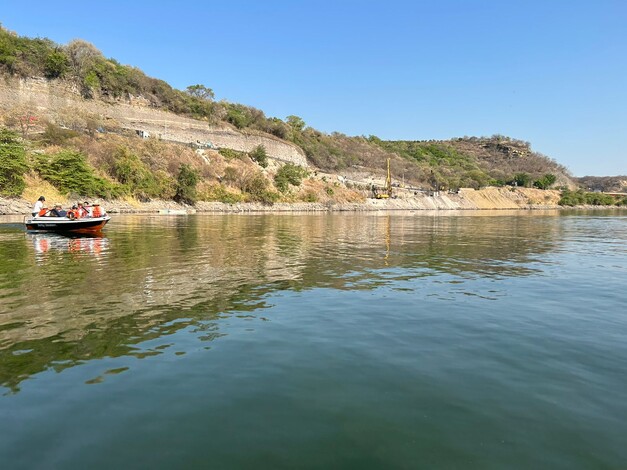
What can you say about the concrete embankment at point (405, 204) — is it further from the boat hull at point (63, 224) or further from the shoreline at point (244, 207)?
the boat hull at point (63, 224)

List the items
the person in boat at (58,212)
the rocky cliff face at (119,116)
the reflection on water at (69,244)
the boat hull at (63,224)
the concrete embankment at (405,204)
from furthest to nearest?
the rocky cliff face at (119,116) < the concrete embankment at (405,204) < the person in boat at (58,212) < the boat hull at (63,224) < the reflection on water at (69,244)

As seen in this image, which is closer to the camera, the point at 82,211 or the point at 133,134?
the point at 82,211

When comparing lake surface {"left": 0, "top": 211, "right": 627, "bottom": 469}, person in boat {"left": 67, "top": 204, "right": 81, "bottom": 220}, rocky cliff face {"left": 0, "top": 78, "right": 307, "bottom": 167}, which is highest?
rocky cliff face {"left": 0, "top": 78, "right": 307, "bottom": 167}

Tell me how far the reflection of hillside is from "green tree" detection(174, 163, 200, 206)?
1920 inches

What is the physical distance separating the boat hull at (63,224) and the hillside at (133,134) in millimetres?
31333

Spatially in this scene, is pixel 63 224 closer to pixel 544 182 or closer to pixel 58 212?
pixel 58 212

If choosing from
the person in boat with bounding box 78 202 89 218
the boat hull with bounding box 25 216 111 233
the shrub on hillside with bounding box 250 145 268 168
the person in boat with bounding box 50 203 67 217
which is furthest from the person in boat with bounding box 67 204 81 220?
the shrub on hillside with bounding box 250 145 268 168

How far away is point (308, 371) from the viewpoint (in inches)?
310

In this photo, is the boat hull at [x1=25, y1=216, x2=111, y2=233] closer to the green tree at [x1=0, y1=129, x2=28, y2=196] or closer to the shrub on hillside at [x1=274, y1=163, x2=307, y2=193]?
the green tree at [x1=0, y1=129, x2=28, y2=196]

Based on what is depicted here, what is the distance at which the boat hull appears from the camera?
30.9 metres

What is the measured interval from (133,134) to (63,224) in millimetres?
64661

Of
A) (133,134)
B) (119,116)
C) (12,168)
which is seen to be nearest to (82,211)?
(12,168)

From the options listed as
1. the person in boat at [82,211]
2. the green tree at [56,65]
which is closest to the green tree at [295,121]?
the green tree at [56,65]

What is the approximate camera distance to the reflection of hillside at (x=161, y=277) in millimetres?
9461
